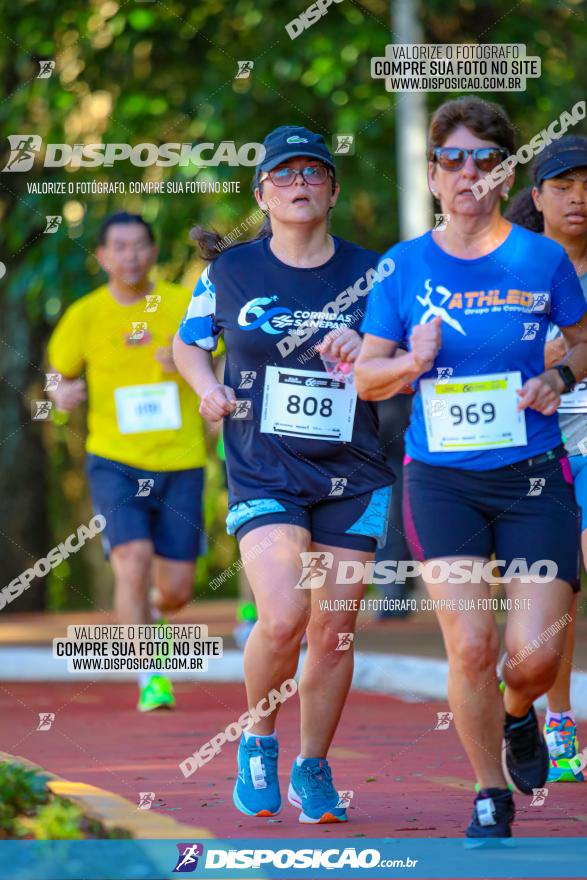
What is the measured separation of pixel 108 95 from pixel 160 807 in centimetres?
1111

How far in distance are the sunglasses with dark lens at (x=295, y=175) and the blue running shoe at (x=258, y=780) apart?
1.92 m

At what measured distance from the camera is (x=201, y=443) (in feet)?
33.1

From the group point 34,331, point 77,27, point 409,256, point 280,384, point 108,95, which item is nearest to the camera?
point 409,256

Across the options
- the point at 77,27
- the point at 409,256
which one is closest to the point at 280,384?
the point at 409,256

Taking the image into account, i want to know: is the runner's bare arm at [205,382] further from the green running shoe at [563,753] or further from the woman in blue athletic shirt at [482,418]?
the green running shoe at [563,753]

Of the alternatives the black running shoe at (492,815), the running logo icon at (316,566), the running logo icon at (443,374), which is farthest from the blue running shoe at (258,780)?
the running logo icon at (443,374)

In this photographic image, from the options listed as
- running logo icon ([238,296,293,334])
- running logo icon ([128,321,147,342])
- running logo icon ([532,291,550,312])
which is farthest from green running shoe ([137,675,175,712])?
running logo icon ([532,291,550,312])

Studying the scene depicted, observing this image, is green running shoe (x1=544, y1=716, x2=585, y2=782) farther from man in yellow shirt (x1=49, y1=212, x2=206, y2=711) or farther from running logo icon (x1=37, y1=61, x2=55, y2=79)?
running logo icon (x1=37, y1=61, x2=55, y2=79)

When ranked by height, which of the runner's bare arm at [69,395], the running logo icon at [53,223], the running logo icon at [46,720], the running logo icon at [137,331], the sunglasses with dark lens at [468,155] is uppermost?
the running logo icon at [53,223]

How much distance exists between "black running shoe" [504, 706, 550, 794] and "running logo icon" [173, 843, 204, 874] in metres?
1.39

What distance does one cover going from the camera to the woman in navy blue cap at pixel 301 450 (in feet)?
20.5

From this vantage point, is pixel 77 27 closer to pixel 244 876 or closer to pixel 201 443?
pixel 201 443

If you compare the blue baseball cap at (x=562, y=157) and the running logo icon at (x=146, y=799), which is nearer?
the running logo icon at (x=146, y=799)

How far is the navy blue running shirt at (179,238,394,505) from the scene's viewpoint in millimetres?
6336
